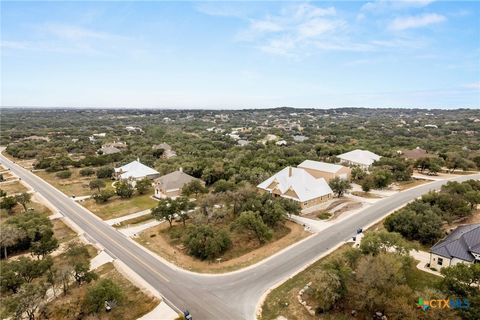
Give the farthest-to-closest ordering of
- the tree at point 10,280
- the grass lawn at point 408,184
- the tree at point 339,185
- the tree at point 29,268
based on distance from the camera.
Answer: the grass lawn at point 408,184 → the tree at point 339,185 → the tree at point 29,268 → the tree at point 10,280

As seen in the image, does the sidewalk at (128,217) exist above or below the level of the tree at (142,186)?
below

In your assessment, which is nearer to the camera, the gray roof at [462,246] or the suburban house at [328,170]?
the gray roof at [462,246]

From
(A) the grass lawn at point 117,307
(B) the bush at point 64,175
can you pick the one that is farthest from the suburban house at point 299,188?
(B) the bush at point 64,175

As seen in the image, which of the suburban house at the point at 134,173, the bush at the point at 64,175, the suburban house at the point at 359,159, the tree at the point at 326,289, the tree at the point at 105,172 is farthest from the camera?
the suburban house at the point at 359,159

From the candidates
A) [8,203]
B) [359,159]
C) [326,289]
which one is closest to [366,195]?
[359,159]

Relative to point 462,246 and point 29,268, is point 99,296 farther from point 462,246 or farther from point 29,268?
point 462,246

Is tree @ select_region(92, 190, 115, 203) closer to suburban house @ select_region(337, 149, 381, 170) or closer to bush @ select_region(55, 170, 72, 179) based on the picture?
bush @ select_region(55, 170, 72, 179)

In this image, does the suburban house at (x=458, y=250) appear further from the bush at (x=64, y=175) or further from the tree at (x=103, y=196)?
the bush at (x=64, y=175)

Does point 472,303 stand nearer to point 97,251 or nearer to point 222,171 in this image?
point 97,251

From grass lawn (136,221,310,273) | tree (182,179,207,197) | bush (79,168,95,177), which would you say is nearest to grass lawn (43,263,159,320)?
grass lawn (136,221,310,273)
